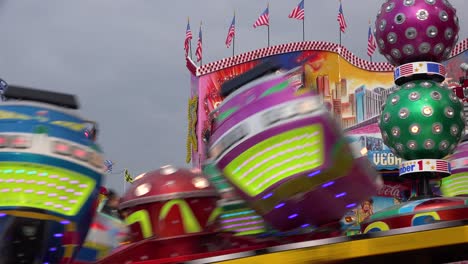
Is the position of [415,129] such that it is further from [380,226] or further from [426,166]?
[380,226]

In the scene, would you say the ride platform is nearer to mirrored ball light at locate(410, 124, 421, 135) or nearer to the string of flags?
mirrored ball light at locate(410, 124, 421, 135)

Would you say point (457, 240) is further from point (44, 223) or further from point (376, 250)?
point (44, 223)

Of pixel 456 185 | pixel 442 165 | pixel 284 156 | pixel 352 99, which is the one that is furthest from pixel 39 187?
pixel 352 99

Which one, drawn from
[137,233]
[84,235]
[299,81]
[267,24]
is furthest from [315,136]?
[267,24]

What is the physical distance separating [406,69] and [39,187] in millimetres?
4491

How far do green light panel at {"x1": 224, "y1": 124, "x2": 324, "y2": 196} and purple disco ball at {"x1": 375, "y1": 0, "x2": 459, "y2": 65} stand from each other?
387 centimetres

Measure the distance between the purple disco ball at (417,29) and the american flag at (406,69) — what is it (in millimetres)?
60

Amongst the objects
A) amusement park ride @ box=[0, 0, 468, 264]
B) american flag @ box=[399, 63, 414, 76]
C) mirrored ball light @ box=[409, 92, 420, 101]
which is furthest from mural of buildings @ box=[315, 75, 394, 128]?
amusement park ride @ box=[0, 0, 468, 264]

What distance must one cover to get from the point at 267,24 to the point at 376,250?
A: 3696cm

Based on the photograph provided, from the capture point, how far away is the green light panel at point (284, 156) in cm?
332

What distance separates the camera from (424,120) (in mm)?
6852

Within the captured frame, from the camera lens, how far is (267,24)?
1540 inches

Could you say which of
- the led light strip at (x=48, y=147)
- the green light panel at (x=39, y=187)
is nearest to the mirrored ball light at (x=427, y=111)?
the led light strip at (x=48, y=147)

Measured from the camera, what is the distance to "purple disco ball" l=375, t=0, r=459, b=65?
6836 mm
